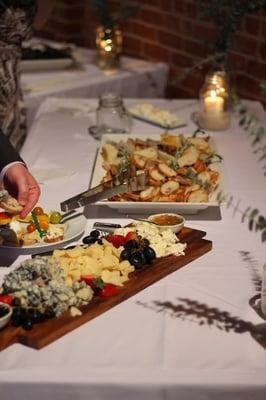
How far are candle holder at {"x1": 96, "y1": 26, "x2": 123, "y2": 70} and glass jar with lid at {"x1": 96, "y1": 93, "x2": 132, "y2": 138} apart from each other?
93 cm

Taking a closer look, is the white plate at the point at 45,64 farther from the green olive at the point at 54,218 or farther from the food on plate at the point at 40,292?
the food on plate at the point at 40,292

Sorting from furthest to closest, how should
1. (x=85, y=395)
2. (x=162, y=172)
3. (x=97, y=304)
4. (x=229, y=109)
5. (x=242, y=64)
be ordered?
(x=242, y=64) < (x=229, y=109) < (x=162, y=172) < (x=97, y=304) < (x=85, y=395)

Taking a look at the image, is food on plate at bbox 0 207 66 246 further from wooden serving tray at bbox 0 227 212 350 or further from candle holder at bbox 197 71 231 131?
candle holder at bbox 197 71 231 131

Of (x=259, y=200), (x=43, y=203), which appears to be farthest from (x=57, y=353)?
(x=259, y=200)

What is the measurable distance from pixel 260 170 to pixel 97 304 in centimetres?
92

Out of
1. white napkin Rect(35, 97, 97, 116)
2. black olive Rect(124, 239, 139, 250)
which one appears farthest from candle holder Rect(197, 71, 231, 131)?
black olive Rect(124, 239, 139, 250)

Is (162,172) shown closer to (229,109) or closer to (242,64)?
(229,109)

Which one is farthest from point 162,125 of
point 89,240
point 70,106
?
point 89,240

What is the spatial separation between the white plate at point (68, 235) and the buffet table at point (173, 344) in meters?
0.02

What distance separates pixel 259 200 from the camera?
180 cm

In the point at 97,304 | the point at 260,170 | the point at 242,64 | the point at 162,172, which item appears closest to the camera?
the point at 97,304

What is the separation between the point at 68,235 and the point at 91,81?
1652mm

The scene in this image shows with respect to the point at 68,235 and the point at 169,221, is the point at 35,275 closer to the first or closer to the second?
the point at 68,235

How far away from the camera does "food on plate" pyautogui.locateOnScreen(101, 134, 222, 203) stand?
1.67 meters
